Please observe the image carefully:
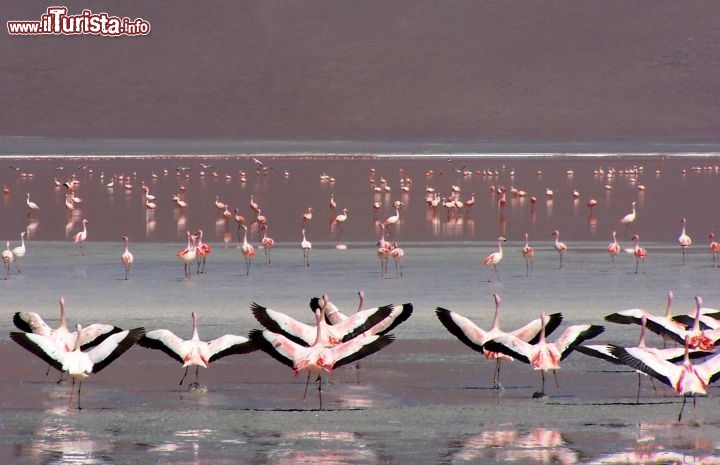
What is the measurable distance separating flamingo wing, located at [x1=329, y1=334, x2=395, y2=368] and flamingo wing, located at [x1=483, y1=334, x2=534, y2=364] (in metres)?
0.72

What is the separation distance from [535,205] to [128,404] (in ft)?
70.7

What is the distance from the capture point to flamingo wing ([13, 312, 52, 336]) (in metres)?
9.52

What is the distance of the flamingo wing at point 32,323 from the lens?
9516 mm

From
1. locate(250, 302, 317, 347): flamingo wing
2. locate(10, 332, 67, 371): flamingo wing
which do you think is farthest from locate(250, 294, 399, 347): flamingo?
locate(10, 332, 67, 371): flamingo wing

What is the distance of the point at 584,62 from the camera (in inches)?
3364

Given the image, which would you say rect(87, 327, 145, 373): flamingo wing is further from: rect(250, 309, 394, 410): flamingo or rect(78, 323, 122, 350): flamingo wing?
rect(250, 309, 394, 410): flamingo

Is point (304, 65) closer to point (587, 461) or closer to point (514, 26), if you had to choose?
point (514, 26)

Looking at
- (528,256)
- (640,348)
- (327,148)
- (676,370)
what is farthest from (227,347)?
(327,148)

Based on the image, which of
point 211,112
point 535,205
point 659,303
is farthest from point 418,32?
point 659,303

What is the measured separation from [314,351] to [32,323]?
210cm

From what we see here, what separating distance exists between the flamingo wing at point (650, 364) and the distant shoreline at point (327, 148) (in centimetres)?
4947

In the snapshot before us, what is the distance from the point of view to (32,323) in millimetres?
9609

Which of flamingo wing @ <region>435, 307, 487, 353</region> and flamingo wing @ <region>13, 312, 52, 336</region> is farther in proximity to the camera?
flamingo wing @ <region>13, 312, 52, 336</region>

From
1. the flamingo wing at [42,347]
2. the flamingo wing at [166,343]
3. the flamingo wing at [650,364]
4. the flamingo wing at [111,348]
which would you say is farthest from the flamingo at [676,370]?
the flamingo wing at [42,347]
